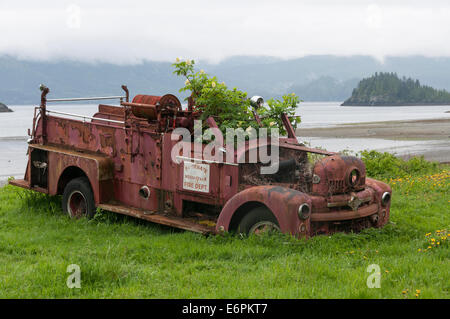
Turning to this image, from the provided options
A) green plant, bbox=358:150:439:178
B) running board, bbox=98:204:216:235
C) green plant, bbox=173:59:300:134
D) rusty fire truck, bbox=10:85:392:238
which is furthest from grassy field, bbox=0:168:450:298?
green plant, bbox=358:150:439:178

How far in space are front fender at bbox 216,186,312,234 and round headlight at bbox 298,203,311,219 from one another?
4 centimetres

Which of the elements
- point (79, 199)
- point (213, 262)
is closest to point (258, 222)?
point (213, 262)

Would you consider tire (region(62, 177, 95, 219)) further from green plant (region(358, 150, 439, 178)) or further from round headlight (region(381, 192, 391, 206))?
green plant (region(358, 150, 439, 178))

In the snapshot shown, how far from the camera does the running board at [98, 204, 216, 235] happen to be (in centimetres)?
757

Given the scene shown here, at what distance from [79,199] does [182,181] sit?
2476mm

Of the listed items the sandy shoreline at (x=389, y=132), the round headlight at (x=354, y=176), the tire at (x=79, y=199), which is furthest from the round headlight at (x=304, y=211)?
the sandy shoreline at (x=389, y=132)

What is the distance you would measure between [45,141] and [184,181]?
3549 millimetres

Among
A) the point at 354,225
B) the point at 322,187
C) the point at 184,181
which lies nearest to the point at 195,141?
the point at 184,181

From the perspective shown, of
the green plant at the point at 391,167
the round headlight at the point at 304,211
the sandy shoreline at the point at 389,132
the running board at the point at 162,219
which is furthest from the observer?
the sandy shoreline at the point at 389,132

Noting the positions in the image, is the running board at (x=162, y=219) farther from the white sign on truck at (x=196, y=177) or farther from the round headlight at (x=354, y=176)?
the round headlight at (x=354, y=176)

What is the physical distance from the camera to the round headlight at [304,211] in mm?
6648

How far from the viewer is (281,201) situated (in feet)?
22.0

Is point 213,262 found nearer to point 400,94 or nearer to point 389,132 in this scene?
point 389,132
